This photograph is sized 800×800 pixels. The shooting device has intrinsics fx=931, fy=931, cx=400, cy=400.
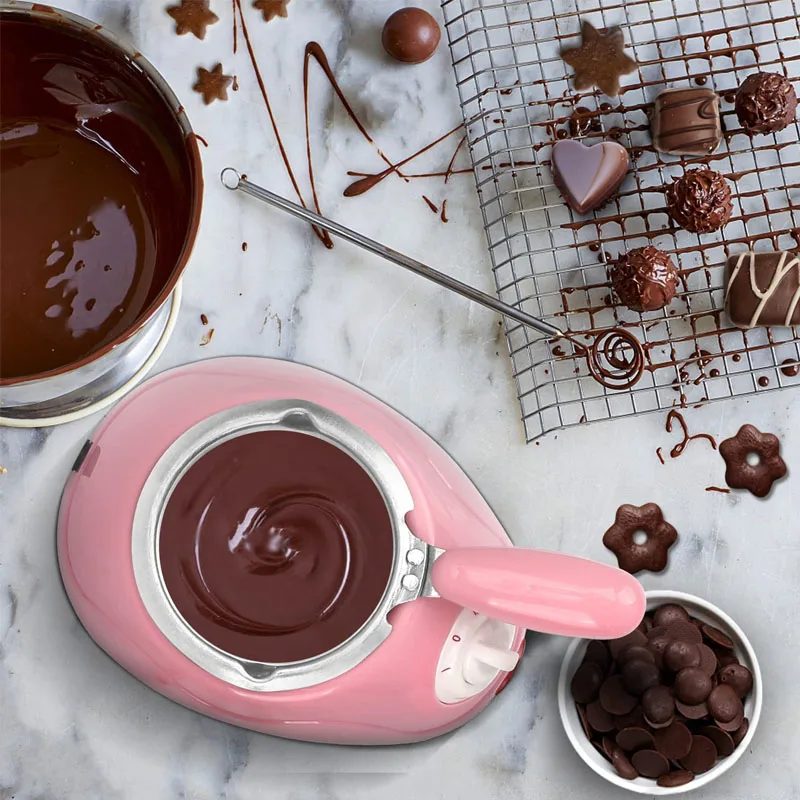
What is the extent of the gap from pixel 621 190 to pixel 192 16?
609 millimetres

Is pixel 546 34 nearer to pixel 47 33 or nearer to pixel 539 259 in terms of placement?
pixel 539 259

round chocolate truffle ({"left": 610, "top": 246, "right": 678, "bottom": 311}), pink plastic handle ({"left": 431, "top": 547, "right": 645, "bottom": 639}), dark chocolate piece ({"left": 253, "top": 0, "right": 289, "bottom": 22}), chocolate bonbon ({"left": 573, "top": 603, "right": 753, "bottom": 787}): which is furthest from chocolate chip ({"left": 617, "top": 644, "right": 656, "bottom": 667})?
dark chocolate piece ({"left": 253, "top": 0, "right": 289, "bottom": 22})

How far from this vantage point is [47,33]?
0.94 metres

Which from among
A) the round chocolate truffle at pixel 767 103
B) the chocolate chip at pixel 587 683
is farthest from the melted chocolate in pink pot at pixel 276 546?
the round chocolate truffle at pixel 767 103

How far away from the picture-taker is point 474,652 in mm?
1009

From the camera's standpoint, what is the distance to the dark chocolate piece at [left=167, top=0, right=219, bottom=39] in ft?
4.04

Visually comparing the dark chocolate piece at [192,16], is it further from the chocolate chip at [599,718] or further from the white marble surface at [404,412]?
the chocolate chip at [599,718]

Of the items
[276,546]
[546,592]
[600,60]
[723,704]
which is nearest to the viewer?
[546,592]

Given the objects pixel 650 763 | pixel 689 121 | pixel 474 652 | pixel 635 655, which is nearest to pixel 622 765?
pixel 650 763

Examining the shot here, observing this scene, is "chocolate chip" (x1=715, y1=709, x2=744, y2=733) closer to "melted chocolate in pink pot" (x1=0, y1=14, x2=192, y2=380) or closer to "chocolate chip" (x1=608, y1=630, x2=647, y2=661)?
"chocolate chip" (x1=608, y1=630, x2=647, y2=661)

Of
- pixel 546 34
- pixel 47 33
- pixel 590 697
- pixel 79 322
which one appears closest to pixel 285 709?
pixel 590 697

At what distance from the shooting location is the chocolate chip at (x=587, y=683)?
112cm

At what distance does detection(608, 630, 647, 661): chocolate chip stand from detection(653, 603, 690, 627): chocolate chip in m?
0.03

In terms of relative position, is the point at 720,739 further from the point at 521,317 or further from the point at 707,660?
the point at 521,317
